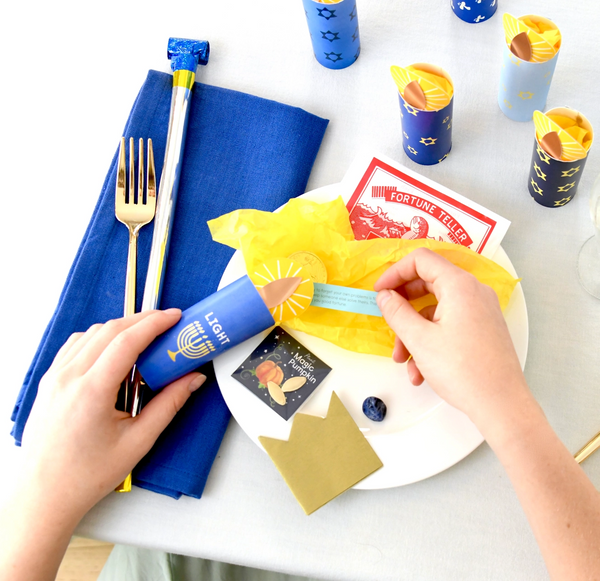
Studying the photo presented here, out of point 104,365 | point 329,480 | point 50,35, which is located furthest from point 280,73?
point 329,480

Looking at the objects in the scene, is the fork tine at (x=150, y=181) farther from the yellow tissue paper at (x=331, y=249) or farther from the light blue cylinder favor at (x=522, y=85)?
the light blue cylinder favor at (x=522, y=85)

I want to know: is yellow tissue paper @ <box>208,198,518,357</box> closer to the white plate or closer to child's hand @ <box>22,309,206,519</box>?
the white plate

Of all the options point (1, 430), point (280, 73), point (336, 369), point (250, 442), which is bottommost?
point (1, 430)

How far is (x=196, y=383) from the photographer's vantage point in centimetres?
74

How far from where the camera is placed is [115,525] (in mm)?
708

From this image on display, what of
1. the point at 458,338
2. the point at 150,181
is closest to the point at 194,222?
the point at 150,181

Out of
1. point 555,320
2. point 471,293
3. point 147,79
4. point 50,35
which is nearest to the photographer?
point 471,293

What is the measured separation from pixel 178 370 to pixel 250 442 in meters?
0.15

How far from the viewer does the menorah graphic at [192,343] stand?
2.34 feet

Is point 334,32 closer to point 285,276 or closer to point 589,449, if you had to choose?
point 285,276

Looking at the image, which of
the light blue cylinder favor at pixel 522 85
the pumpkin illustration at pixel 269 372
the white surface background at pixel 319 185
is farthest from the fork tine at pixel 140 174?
the light blue cylinder favor at pixel 522 85

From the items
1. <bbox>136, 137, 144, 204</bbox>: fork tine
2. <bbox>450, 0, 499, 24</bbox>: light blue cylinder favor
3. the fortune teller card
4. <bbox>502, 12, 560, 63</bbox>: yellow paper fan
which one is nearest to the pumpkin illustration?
the fortune teller card

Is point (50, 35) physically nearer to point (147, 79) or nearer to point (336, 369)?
point (147, 79)

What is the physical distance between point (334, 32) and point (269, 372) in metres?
0.58
